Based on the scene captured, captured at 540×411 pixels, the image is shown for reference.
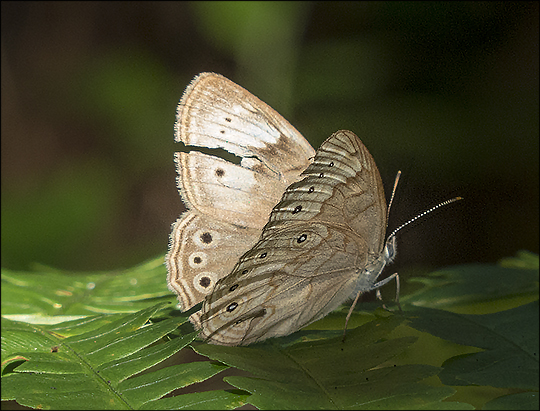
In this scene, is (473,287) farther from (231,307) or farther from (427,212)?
(231,307)

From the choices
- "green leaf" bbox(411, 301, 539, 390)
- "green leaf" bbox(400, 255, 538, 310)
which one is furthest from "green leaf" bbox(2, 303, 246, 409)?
"green leaf" bbox(400, 255, 538, 310)

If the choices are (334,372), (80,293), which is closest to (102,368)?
(334,372)

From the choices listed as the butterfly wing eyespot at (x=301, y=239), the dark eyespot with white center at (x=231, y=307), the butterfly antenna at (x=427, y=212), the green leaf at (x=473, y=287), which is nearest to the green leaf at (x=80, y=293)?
the dark eyespot with white center at (x=231, y=307)

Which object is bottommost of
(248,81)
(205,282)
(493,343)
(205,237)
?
(493,343)

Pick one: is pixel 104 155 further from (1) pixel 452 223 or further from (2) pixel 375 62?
(1) pixel 452 223

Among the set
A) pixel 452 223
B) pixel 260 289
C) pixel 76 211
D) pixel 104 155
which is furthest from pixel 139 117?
pixel 452 223

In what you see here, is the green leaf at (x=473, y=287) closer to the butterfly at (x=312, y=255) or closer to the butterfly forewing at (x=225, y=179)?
the butterfly at (x=312, y=255)

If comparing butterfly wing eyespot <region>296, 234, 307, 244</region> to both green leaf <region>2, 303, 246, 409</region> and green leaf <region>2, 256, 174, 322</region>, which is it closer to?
green leaf <region>2, 303, 246, 409</region>

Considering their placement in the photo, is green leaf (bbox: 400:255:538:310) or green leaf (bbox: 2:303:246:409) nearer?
green leaf (bbox: 2:303:246:409)
